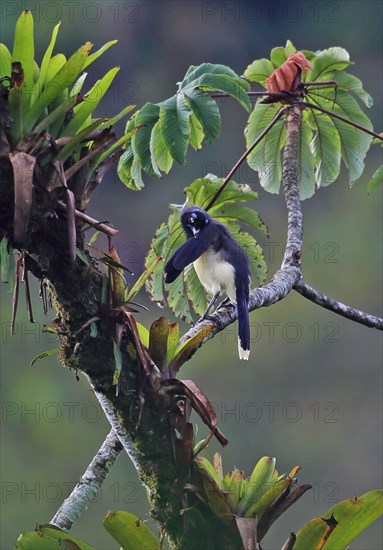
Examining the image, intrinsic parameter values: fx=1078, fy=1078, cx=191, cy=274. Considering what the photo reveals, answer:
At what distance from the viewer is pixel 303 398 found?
43.8ft

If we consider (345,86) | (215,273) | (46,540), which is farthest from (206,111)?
(345,86)

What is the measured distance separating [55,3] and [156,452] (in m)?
16.8

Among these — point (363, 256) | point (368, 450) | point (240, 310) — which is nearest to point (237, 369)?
point (368, 450)

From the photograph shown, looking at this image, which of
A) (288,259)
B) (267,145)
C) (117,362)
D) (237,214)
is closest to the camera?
(117,362)

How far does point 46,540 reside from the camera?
2.42 meters

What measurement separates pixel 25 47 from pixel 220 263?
6.65ft

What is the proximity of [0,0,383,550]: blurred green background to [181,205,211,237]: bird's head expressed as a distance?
23.3ft

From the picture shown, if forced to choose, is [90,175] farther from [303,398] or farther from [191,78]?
[303,398]

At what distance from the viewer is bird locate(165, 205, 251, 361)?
3.94 meters

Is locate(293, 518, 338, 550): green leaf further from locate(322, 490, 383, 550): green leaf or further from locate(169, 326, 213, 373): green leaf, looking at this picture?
locate(169, 326, 213, 373): green leaf

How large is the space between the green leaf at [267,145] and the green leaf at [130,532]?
2339mm

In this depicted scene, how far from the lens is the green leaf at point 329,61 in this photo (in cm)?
449

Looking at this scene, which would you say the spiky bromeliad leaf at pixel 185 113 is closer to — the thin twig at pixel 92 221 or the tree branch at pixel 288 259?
the tree branch at pixel 288 259

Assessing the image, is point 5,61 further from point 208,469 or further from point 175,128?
point 208,469
